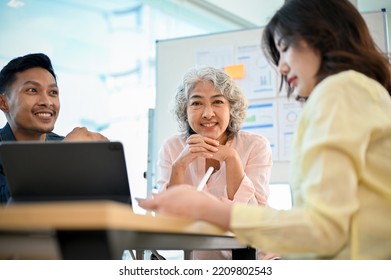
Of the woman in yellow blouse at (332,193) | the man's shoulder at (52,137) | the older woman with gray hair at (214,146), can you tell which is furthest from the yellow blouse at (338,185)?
the man's shoulder at (52,137)

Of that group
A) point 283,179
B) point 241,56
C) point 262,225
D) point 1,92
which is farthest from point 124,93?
point 262,225

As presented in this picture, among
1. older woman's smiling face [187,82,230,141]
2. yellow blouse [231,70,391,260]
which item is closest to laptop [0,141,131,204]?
yellow blouse [231,70,391,260]

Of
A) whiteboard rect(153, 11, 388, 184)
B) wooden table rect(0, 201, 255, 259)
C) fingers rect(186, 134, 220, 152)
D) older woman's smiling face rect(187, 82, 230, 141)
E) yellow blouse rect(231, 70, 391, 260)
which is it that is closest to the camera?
wooden table rect(0, 201, 255, 259)

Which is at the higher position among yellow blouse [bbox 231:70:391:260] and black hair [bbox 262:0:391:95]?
black hair [bbox 262:0:391:95]

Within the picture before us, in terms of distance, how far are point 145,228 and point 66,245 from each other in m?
0.12

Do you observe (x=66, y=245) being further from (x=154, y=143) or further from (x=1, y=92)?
(x=154, y=143)

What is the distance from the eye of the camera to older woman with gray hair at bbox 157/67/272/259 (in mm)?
1838

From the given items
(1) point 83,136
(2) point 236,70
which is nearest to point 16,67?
(1) point 83,136

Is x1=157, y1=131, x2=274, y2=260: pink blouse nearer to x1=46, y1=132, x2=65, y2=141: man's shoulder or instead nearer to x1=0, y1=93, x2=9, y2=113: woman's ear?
x1=46, y1=132, x2=65, y2=141: man's shoulder

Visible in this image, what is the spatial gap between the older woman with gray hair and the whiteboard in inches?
30.5

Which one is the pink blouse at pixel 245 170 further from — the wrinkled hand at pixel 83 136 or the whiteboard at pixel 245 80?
the whiteboard at pixel 245 80

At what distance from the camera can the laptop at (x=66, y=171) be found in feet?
3.21

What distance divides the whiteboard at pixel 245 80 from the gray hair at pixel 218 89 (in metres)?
0.70

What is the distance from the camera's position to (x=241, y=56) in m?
3.00
